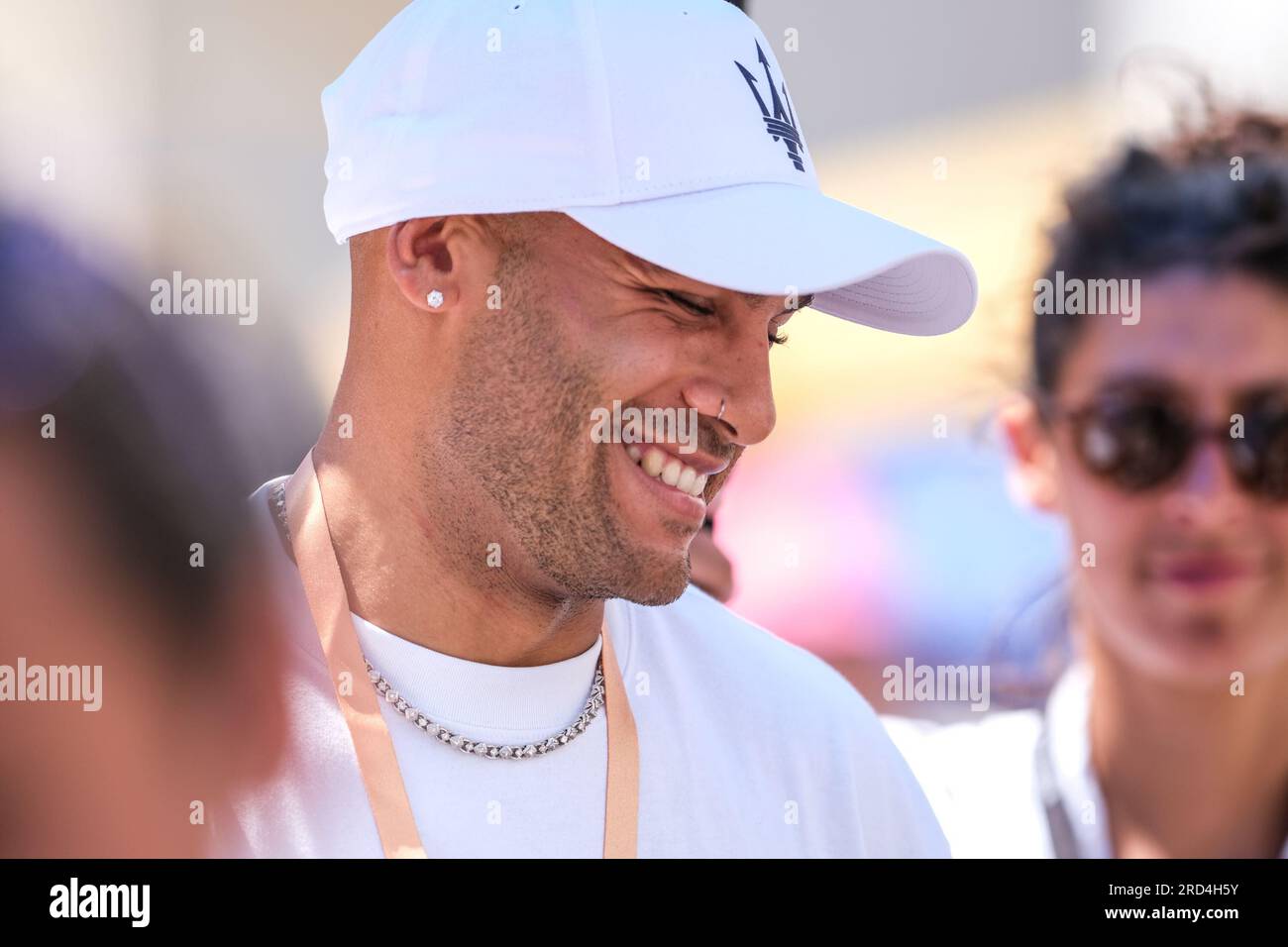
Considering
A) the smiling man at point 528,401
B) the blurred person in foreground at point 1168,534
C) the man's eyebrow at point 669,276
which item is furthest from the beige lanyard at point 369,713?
the blurred person in foreground at point 1168,534

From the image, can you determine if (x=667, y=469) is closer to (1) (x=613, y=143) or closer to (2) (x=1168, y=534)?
(1) (x=613, y=143)

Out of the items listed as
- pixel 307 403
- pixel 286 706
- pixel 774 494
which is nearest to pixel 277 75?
pixel 307 403

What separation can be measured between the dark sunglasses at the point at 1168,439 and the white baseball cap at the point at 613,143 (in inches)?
48.9

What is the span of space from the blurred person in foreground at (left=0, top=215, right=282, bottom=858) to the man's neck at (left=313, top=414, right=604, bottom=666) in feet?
1.17

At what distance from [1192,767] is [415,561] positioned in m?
1.98

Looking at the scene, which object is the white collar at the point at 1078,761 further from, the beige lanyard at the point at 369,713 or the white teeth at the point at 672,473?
the white teeth at the point at 672,473

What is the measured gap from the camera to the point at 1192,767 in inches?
117

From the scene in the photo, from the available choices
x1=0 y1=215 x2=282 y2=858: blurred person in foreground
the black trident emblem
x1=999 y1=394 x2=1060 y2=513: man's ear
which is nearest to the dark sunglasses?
x1=999 y1=394 x2=1060 y2=513: man's ear

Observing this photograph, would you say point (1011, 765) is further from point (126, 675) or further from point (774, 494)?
point (126, 675)

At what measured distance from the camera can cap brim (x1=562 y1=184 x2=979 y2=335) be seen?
5.56 ft

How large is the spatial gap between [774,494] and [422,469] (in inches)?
70.3

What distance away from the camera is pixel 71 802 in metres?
1.34

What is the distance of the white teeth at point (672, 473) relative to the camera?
6.20 feet

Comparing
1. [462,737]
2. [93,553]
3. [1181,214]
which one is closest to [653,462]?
[462,737]
